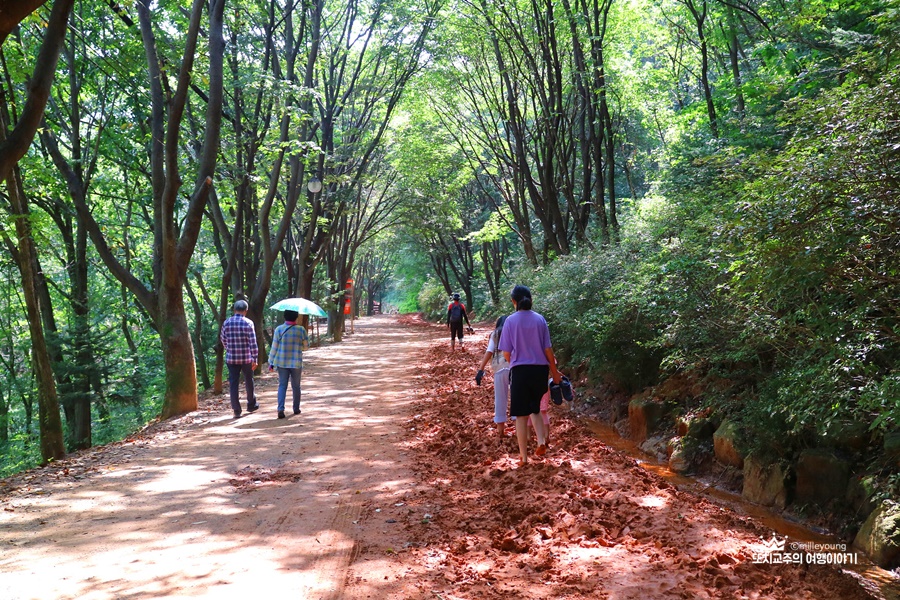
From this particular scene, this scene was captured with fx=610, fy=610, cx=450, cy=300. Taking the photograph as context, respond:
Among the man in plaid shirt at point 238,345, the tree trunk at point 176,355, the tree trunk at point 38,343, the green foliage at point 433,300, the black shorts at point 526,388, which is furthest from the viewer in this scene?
the green foliage at point 433,300

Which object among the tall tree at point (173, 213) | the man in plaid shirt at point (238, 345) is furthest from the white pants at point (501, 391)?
the tall tree at point (173, 213)

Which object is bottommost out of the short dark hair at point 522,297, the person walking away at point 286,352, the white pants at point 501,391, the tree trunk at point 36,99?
the white pants at point 501,391

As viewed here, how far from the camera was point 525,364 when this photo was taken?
6.92m

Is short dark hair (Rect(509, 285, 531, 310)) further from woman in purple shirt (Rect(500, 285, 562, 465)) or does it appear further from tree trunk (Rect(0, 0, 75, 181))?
tree trunk (Rect(0, 0, 75, 181))

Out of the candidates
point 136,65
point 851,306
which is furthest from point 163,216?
point 851,306

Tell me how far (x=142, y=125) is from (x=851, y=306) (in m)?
14.7

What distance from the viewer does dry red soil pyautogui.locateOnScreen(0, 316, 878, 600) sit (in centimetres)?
407

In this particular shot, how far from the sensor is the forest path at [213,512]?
4254 millimetres

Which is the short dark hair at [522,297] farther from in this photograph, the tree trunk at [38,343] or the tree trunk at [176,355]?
the tree trunk at [38,343]

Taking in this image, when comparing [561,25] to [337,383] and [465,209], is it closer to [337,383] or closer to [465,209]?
[337,383]

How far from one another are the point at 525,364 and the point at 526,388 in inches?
10.6

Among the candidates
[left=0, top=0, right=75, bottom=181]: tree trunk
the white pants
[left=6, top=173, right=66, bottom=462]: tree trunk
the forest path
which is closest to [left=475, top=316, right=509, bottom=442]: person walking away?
the white pants

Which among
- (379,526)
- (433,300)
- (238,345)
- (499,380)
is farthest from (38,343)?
(433,300)

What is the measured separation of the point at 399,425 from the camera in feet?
33.0
